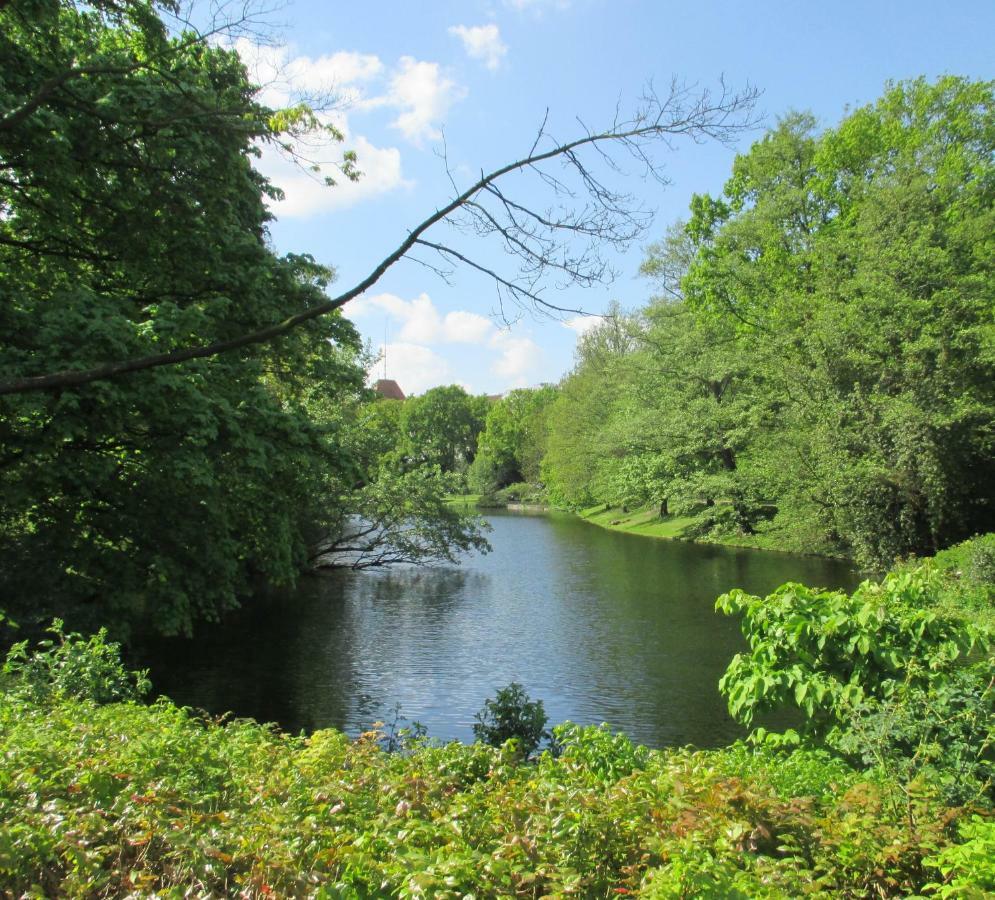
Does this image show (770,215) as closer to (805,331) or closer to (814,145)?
(814,145)

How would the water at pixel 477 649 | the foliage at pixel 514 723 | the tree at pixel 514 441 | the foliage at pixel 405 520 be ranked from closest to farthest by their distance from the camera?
1. the foliage at pixel 514 723
2. the water at pixel 477 649
3. the foliage at pixel 405 520
4. the tree at pixel 514 441

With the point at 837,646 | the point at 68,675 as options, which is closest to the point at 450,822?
the point at 837,646

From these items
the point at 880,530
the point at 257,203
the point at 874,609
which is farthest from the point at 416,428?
the point at 874,609

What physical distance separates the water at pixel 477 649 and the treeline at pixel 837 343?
333cm

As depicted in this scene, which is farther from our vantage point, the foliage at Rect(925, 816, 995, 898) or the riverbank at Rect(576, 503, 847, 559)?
the riverbank at Rect(576, 503, 847, 559)

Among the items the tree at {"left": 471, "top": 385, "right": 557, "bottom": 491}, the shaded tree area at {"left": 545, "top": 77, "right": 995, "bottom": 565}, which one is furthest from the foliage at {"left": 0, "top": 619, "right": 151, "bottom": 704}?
the tree at {"left": 471, "top": 385, "right": 557, "bottom": 491}

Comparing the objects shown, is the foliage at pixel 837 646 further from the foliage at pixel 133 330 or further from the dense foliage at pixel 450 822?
the foliage at pixel 133 330

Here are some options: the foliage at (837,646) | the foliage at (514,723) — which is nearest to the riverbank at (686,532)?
the foliage at (514,723)

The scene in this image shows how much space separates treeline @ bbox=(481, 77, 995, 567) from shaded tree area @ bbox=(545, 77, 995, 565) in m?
0.06

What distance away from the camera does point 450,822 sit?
3152 mm

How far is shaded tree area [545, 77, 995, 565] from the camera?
21.6m

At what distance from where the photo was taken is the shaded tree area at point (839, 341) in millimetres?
21641

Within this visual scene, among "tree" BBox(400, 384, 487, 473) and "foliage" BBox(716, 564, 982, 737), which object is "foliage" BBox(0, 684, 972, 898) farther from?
"tree" BBox(400, 384, 487, 473)

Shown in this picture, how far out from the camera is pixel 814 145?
30.0m
